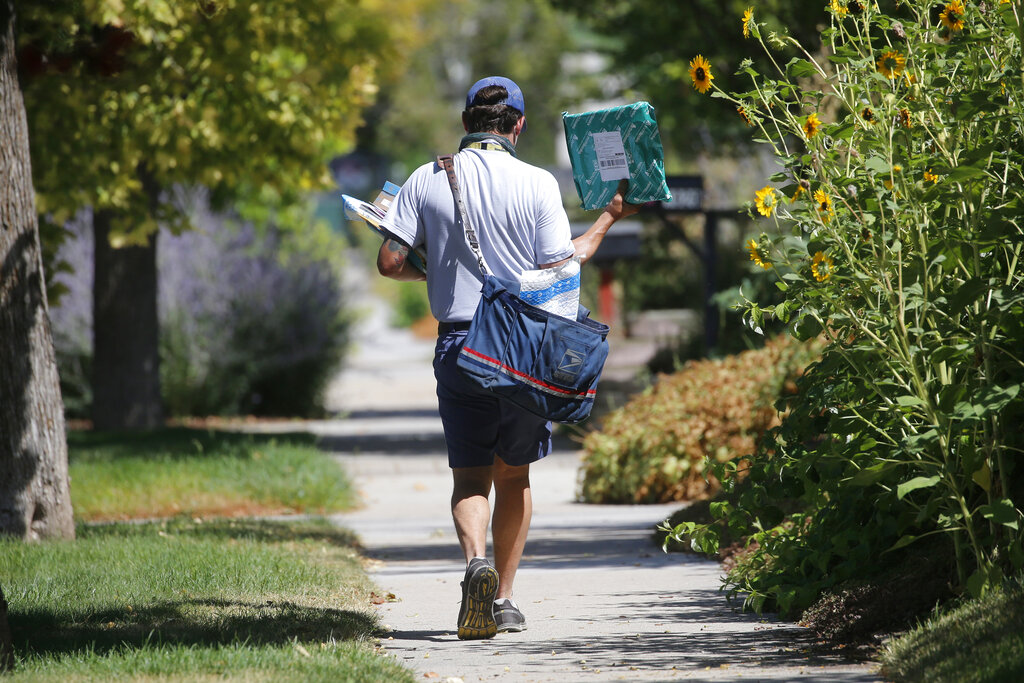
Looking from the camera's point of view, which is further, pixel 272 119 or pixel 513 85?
pixel 272 119

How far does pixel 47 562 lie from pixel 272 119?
5.11 m

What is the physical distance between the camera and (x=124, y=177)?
388 inches

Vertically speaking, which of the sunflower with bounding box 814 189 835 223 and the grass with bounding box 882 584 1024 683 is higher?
the sunflower with bounding box 814 189 835 223

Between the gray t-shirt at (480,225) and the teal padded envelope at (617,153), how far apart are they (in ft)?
0.86

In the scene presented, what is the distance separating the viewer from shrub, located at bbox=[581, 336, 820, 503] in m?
8.29

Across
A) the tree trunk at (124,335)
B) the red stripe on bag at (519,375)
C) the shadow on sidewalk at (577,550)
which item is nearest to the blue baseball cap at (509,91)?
the red stripe on bag at (519,375)

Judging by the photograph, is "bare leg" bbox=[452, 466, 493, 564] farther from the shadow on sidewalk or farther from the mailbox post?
the mailbox post

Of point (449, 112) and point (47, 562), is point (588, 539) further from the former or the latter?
point (449, 112)

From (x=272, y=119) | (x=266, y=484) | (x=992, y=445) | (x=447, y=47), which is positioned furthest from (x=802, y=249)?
(x=447, y=47)

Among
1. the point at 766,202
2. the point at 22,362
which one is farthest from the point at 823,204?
the point at 22,362

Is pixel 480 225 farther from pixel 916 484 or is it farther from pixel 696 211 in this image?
pixel 696 211

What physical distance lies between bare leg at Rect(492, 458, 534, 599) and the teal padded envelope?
1.03 m

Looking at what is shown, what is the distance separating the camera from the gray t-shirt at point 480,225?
461 cm

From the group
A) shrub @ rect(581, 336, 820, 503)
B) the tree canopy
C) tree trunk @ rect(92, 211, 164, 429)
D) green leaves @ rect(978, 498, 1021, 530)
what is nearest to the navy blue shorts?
green leaves @ rect(978, 498, 1021, 530)
